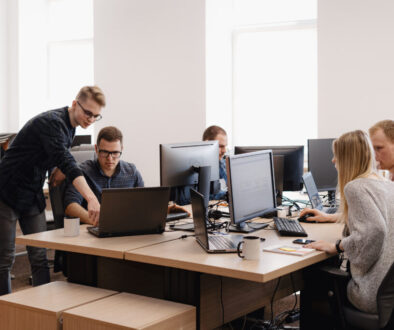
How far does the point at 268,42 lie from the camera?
5.75 meters

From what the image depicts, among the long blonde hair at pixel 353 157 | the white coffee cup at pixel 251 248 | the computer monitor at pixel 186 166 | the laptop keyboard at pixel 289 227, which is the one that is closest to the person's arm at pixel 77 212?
the computer monitor at pixel 186 166

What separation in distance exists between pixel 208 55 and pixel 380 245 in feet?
12.5

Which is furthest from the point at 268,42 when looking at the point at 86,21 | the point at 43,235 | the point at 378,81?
the point at 43,235

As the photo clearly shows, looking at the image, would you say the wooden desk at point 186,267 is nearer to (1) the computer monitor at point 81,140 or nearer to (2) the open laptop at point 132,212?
(2) the open laptop at point 132,212

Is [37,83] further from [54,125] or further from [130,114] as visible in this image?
[54,125]

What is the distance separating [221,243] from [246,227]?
0.46 metres

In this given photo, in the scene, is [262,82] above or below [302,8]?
below

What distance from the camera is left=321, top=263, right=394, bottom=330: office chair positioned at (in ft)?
→ 6.81

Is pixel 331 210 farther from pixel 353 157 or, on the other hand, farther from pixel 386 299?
pixel 386 299

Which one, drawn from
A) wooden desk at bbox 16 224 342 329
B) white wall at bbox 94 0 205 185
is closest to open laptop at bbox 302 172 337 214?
wooden desk at bbox 16 224 342 329

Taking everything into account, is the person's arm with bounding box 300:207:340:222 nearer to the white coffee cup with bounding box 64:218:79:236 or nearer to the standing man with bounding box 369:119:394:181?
the standing man with bounding box 369:119:394:181

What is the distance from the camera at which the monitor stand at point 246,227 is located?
→ 109 inches

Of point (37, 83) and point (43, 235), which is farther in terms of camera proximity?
point (37, 83)

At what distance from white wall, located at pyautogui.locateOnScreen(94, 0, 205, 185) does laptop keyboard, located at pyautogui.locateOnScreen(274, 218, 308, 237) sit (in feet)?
9.09
